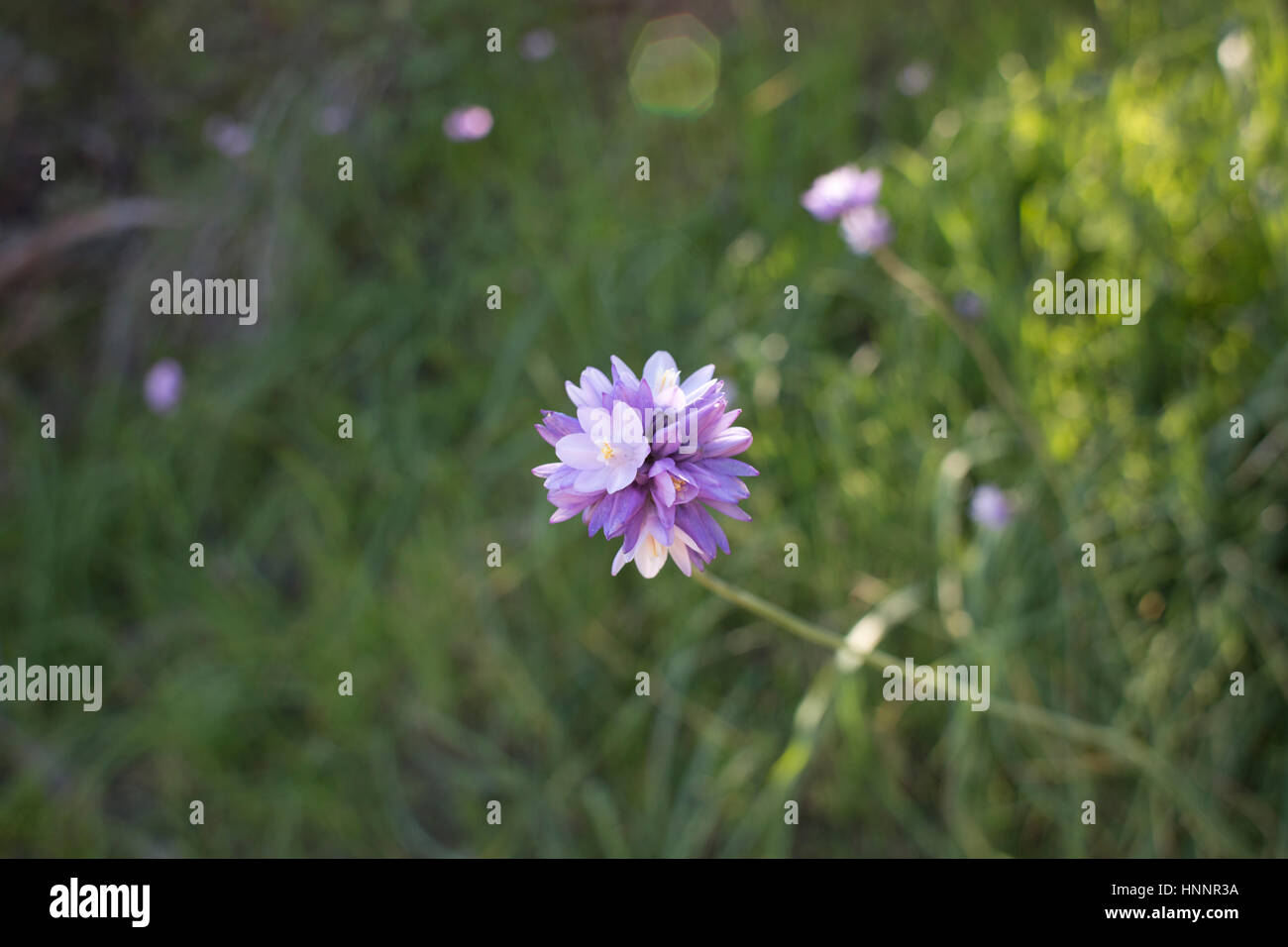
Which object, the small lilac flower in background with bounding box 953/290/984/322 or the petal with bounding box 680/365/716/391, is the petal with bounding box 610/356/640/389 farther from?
the small lilac flower in background with bounding box 953/290/984/322

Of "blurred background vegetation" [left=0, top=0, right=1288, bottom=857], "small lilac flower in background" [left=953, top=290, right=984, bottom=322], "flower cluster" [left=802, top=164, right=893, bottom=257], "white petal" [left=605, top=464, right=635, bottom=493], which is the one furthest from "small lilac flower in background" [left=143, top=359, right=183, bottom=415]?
"white petal" [left=605, top=464, right=635, bottom=493]

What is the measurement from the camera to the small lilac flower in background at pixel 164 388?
133 inches

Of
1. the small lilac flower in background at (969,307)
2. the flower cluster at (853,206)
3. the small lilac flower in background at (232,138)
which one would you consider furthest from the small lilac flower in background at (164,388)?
the small lilac flower in background at (969,307)

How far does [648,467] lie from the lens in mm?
1201

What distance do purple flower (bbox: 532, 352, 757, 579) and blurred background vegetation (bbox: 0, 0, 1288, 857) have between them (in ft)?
3.74

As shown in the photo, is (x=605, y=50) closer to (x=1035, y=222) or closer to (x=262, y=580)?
(x=1035, y=222)

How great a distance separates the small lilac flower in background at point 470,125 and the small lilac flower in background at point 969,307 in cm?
173

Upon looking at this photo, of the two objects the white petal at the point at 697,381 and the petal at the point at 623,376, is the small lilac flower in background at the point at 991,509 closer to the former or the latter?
the white petal at the point at 697,381

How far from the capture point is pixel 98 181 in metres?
4.18

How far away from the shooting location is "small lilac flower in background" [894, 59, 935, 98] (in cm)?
299

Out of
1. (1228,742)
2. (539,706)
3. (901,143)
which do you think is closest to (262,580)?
(539,706)

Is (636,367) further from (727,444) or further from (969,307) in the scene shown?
(727,444)

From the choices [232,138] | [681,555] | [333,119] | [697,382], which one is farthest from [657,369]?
[232,138]

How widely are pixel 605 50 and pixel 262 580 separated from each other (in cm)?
216
